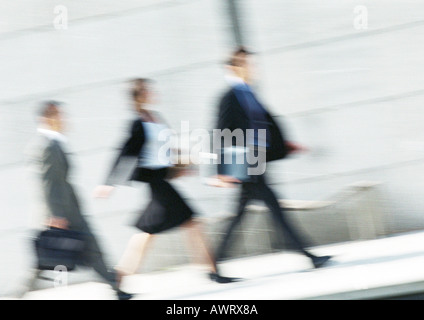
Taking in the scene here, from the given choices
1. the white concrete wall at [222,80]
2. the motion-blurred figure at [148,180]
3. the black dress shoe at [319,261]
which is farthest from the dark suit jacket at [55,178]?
the black dress shoe at [319,261]

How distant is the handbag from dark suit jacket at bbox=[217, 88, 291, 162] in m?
1.31

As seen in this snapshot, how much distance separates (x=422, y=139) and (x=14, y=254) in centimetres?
349

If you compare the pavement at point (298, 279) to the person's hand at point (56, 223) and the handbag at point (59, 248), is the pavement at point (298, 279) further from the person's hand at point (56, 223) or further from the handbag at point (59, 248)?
the person's hand at point (56, 223)

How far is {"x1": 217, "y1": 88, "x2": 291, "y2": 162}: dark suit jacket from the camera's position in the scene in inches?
231

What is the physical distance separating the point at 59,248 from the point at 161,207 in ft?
2.55

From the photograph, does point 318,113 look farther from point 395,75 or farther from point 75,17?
point 75,17

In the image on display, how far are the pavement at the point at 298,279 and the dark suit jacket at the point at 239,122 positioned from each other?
86cm

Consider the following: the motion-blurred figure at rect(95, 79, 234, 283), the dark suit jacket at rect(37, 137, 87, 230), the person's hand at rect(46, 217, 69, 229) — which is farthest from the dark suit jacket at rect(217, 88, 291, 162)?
the person's hand at rect(46, 217, 69, 229)

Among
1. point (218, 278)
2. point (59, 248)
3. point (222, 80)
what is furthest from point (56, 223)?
point (222, 80)

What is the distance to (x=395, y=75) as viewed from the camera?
6.95 metres

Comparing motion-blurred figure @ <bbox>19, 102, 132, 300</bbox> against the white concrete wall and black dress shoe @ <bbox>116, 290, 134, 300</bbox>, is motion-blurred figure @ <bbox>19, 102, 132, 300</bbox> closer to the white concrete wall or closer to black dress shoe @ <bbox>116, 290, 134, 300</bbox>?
black dress shoe @ <bbox>116, 290, 134, 300</bbox>

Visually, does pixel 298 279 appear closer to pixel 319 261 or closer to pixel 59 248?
pixel 319 261
